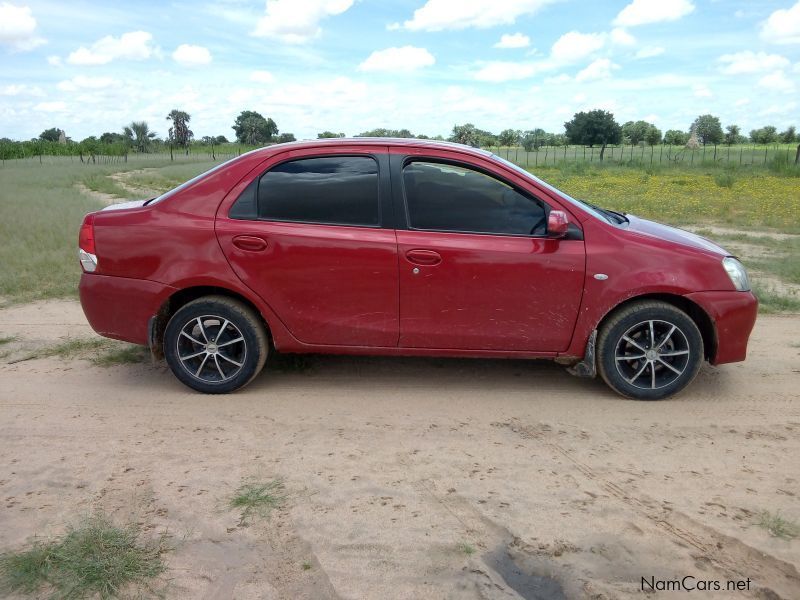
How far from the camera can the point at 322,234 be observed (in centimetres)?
460

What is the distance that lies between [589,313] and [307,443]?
1.99m

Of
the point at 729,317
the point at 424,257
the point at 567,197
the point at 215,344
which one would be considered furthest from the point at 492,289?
the point at 215,344

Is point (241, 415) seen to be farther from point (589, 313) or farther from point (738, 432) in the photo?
point (738, 432)

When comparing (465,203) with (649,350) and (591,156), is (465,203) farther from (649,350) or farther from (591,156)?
(591,156)

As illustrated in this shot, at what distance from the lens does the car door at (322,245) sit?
459cm

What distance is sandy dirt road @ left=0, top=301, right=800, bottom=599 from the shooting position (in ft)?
9.38

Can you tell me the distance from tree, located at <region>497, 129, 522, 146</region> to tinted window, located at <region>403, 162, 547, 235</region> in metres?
51.3

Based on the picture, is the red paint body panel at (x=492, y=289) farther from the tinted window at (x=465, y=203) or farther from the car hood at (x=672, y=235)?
the car hood at (x=672, y=235)

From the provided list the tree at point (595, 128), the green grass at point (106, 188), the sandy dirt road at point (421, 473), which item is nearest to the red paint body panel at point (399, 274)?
the sandy dirt road at point (421, 473)

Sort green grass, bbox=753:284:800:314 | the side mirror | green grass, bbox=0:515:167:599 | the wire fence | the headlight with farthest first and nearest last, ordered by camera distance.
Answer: the wire fence → green grass, bbox=753:284:800:314 → the headlight → the side mirror → green grass, bbox=0:515:167:599

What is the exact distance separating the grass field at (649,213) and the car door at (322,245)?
437 centimetres

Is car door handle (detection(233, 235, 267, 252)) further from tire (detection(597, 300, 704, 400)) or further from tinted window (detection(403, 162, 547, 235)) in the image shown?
tire (detection(597, 300, 704, 400))

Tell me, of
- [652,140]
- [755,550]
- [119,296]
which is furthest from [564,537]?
[652,140]

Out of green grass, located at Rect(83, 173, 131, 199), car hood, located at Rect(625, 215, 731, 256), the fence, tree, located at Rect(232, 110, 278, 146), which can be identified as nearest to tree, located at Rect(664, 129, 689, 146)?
the fence
